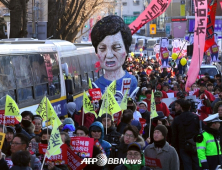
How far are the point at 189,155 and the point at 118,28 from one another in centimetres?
394

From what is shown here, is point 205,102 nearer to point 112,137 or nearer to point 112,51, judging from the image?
point 112,51

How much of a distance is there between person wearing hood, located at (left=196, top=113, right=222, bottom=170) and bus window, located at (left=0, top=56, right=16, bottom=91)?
5.37 m

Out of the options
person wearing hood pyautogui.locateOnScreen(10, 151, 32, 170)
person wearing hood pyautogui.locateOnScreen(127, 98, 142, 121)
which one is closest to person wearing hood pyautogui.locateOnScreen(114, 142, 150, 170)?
person wearing hood pyautogui.locateOnScreen(10, 151, 32, 170)

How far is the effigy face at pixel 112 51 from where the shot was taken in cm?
1268

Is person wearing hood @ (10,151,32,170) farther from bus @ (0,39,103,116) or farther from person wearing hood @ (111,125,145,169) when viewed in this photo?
bus @ (0,39,103,116)

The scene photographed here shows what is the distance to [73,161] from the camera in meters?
6.89

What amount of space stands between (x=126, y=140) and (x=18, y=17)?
513 inches

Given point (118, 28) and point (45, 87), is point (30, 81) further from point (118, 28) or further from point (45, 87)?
point (118, 28)

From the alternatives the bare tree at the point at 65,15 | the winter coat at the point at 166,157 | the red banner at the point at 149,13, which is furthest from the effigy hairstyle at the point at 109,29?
the bare tree at the point at 65,15

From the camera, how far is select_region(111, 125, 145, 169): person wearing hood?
298 inches

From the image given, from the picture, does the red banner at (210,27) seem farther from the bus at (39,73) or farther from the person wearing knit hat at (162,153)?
the person wearing knit hat at (162,153)

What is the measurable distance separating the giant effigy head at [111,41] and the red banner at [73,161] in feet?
19.6

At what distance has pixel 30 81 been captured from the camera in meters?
13.6

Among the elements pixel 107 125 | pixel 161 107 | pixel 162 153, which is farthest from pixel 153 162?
pixel 161 107
